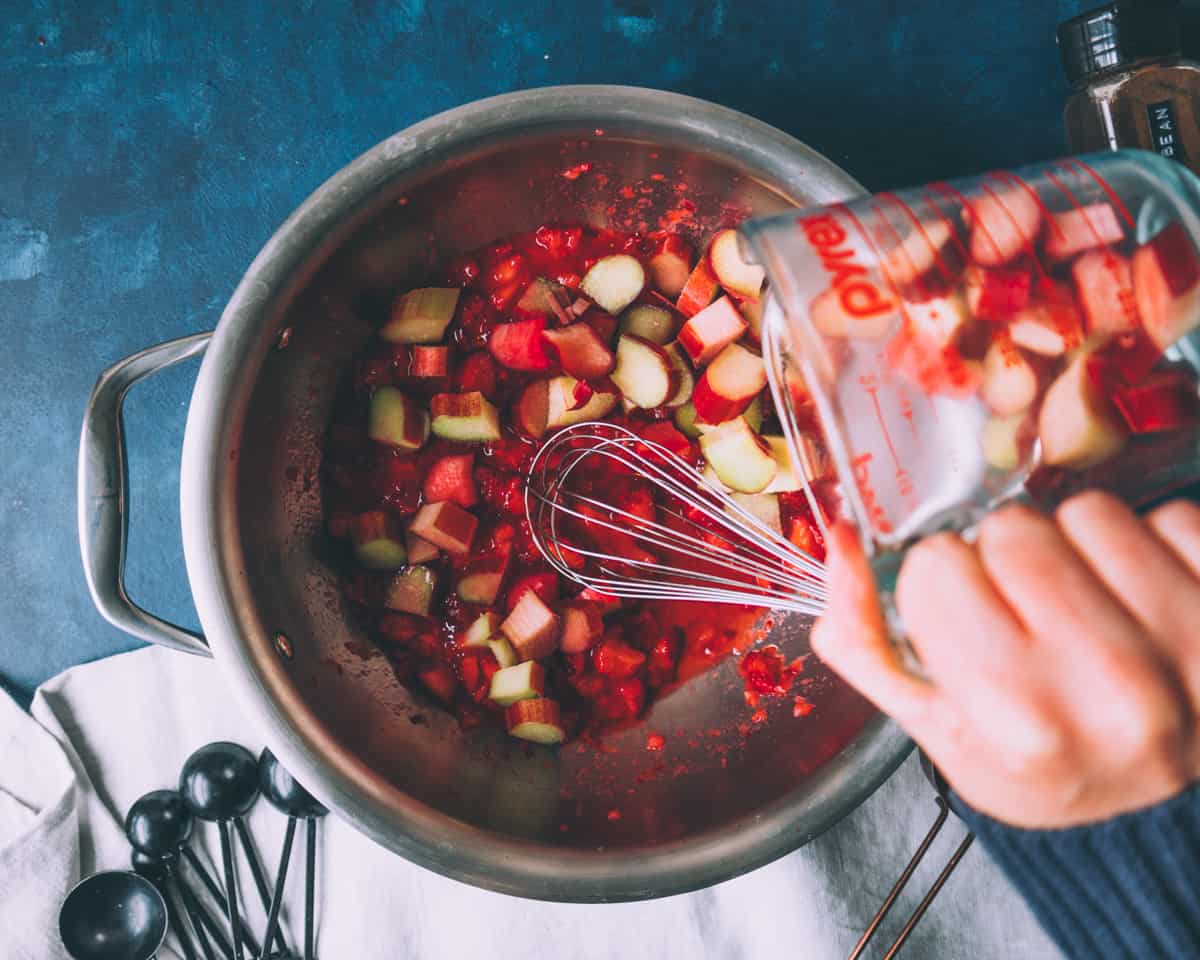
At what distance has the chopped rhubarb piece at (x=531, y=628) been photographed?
89 cm

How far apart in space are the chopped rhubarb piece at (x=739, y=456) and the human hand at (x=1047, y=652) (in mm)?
390

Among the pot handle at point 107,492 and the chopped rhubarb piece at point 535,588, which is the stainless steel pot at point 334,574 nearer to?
the pot handle at point 107,492

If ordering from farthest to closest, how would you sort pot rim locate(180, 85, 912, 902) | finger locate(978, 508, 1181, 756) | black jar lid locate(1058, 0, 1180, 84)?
black jar lid locate(1058, 0, 1180, 84)
pot rim locate(180, 85, 912, 902)
finger locate(978, 508, 1181, 756)

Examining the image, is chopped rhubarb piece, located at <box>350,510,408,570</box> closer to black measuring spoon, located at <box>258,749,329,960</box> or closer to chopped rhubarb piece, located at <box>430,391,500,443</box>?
chopped rhubarb piece, located at <box>430,391,500,443</box>

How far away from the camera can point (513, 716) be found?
893 mm

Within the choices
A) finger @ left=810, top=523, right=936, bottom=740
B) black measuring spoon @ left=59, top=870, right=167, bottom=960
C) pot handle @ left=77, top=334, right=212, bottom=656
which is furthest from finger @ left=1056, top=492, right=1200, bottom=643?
black measuring spoon @ left=59, top=870, right=167, bottom=960

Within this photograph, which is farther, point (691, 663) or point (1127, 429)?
point (691, 663)

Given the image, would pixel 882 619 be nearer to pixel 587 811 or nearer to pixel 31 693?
pixel 587 811

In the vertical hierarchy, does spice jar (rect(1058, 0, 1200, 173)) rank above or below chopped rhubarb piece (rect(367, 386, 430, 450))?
above

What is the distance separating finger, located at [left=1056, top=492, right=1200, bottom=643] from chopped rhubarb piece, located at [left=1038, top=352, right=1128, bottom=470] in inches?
3.2

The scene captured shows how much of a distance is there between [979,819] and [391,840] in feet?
1.46

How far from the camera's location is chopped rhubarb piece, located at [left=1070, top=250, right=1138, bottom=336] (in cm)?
54

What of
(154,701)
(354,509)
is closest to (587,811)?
(354,509)

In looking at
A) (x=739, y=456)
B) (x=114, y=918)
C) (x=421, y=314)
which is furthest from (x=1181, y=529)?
(x=114, y=918)
